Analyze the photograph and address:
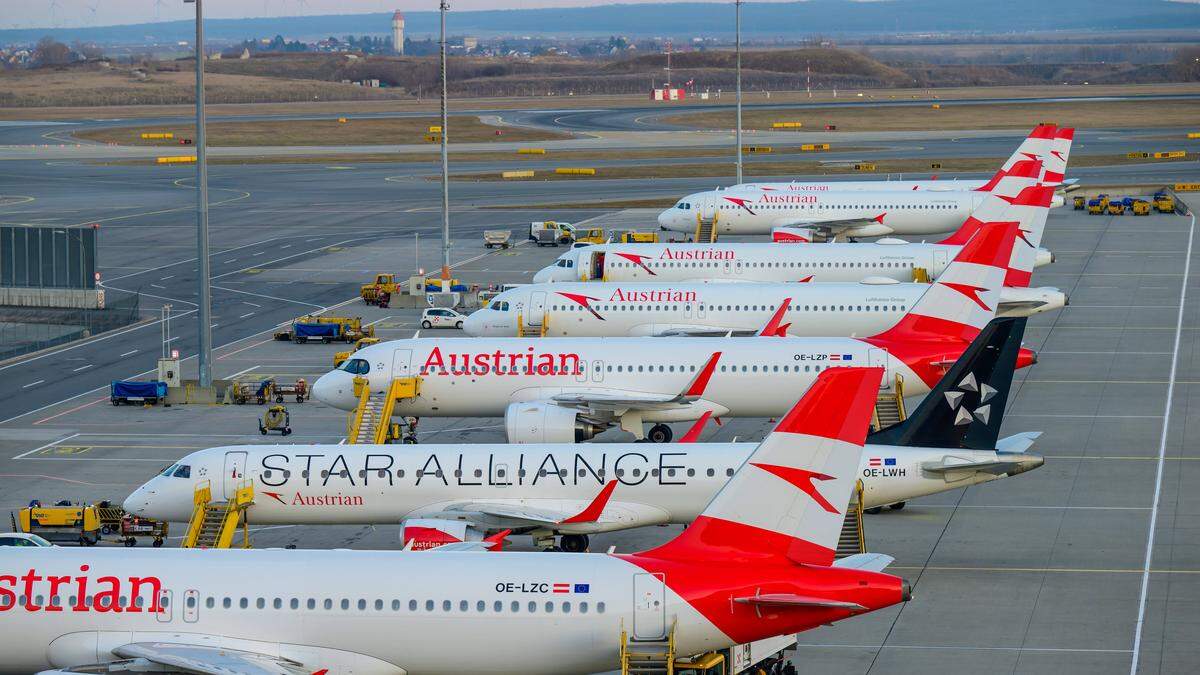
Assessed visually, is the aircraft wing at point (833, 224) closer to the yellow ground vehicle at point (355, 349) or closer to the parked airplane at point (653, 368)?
the yellow ground vehicle at point (355, 349)

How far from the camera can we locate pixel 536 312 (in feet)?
236

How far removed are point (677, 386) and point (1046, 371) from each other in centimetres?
2196

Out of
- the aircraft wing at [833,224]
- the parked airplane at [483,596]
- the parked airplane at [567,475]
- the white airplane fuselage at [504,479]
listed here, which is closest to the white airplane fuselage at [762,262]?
the aircraft wing at [833,224]

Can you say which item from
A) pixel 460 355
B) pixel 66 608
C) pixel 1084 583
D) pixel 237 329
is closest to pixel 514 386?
pixel 460 355

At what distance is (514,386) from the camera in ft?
193

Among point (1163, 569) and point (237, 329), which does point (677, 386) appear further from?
point (237, 329)

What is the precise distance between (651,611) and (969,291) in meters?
29.7

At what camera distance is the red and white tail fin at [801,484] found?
96.2ft

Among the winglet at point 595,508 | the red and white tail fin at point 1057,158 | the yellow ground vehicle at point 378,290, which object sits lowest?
the winglet at point 595,508

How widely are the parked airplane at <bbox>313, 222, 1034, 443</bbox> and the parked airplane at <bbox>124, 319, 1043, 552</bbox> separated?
12951mm

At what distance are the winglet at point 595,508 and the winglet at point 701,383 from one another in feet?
49.3

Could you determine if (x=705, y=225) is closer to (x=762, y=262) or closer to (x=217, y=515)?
(x=762, y=262)

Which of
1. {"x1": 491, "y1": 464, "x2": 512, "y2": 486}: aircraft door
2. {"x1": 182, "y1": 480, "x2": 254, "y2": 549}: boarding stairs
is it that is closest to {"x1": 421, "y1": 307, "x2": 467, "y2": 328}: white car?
{"x1": 182, "y1": 480, "x2": 254, "y2": 549}: boarding stairs

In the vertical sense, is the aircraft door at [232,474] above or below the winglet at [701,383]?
below
